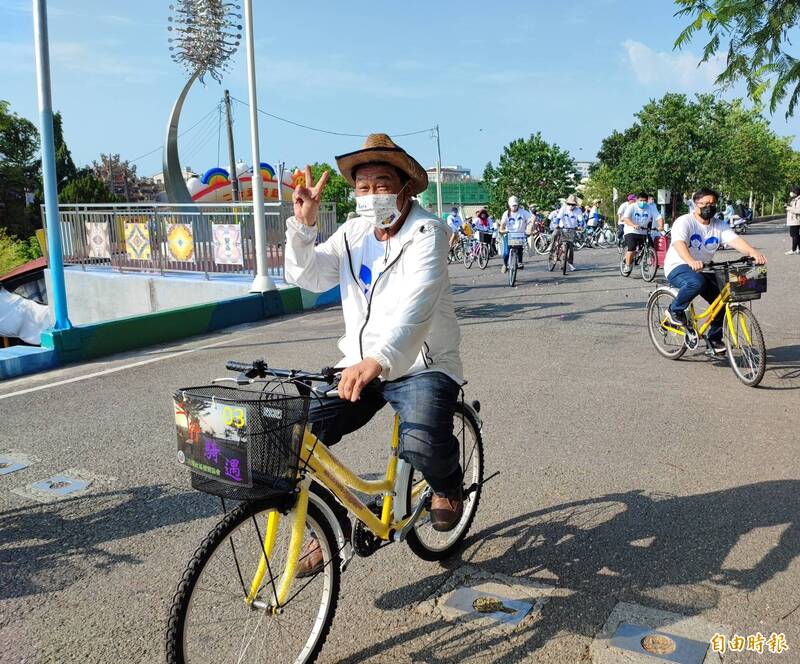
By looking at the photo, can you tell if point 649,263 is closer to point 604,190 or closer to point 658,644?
point 658,644

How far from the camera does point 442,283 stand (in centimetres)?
296

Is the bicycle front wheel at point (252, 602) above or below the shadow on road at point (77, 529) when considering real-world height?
above

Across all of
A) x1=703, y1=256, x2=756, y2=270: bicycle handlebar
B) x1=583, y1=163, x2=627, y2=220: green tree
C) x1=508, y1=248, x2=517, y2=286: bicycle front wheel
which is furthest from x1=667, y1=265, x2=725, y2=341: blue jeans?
x1=583, y1=163, x2=627, y2=220: green tree

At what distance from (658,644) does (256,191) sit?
37.9 feet

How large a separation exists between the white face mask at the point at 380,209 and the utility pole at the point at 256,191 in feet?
32.6

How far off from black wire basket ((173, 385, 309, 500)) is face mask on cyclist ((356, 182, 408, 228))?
1.02m

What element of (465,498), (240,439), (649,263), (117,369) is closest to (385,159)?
(240,439)

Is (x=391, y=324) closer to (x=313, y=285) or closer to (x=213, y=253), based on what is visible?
(x=313, y=285)

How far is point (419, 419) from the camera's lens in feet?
9.41

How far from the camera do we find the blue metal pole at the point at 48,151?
9.11 metres

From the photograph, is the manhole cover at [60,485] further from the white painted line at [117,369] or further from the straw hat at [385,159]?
the white painted line at [117,369]

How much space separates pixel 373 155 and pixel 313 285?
26.4 inches

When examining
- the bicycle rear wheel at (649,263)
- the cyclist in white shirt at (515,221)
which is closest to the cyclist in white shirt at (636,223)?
the bicycle rear wheel at (649,263)

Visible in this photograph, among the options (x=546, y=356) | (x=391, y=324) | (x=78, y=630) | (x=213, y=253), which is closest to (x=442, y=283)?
(x=391, y=324)
